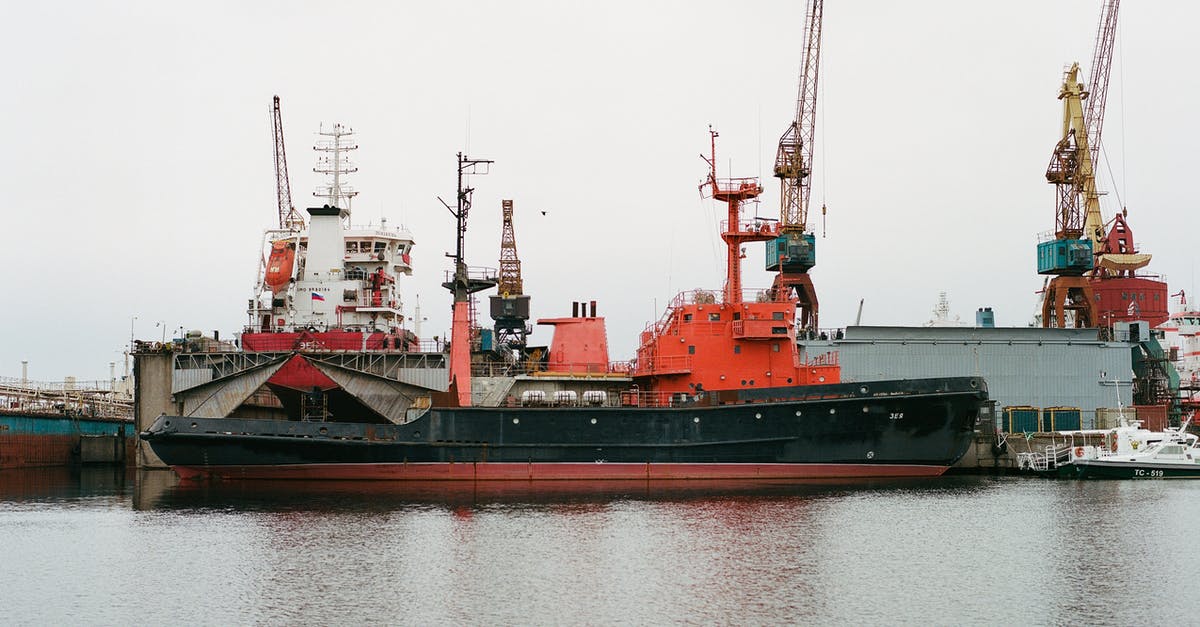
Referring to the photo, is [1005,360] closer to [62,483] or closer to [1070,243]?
[1070,243]

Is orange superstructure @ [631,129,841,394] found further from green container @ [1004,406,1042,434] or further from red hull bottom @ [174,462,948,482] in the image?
green container @ [1004,406,1042,434]

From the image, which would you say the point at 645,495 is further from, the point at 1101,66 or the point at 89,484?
the point at 1101,66

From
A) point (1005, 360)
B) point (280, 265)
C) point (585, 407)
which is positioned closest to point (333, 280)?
point (280, 265)

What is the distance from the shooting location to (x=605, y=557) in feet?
78.5

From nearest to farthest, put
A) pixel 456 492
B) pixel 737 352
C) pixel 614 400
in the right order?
pixel 456 492
pixel 737 352
pixel 614 400

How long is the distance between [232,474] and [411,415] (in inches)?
291

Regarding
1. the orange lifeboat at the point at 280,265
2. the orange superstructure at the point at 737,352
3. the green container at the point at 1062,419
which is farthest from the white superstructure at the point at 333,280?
the green container at the point at 1062,419

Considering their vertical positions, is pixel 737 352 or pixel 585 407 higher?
pixel 737 352

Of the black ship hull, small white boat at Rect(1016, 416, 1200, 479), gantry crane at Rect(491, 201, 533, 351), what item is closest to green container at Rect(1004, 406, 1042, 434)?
small white boat at Rect(1016, 416, 1200, 479)

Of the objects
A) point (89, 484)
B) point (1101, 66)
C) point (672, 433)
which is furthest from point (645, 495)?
point (1101, 66)

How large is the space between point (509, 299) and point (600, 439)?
3799 cm

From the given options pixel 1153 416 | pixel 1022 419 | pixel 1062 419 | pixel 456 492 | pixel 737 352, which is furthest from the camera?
Result: pixel 1153 416

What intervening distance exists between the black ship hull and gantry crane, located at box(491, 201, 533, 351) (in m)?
32.8

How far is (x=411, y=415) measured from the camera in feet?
146
